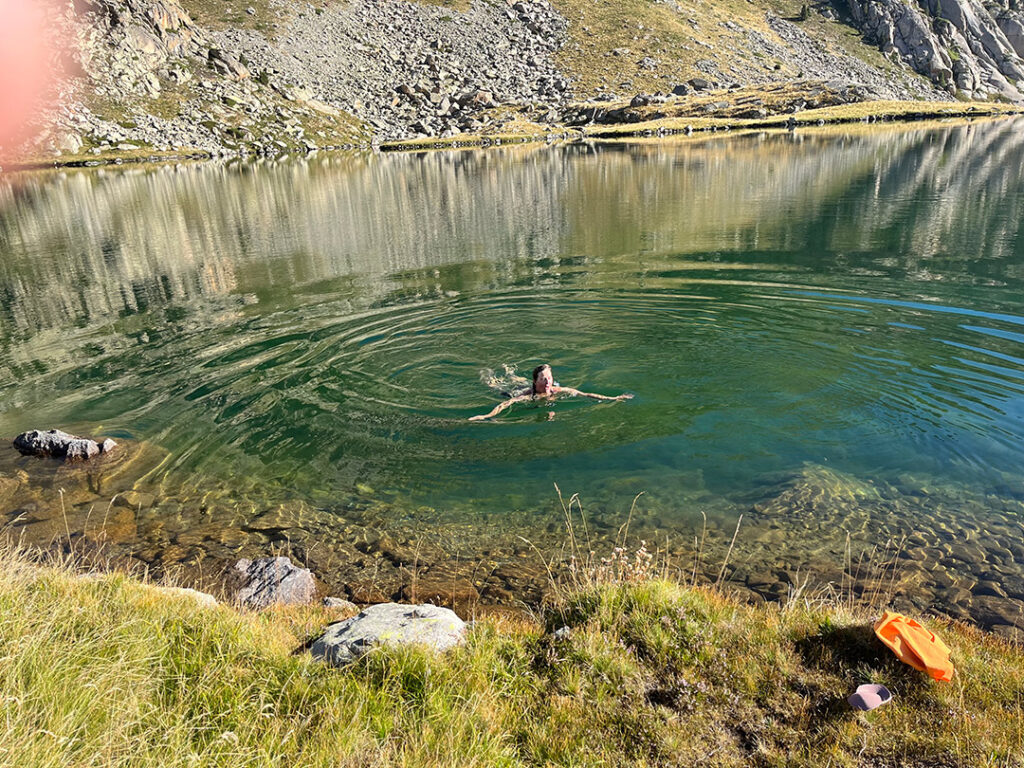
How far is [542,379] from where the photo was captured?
14133mm

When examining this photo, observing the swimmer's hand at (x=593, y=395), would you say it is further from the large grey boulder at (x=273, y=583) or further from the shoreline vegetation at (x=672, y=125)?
the shoreline vegetation at (x=672, y=125)

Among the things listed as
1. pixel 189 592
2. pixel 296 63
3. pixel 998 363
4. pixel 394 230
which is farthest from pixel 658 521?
pixel 296 63

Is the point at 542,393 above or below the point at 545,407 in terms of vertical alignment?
above

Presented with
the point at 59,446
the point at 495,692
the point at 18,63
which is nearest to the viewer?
the point at 18,63

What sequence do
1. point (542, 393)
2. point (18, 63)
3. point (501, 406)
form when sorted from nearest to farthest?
point (18, 63)
point (501, 406)
point (542, 393)

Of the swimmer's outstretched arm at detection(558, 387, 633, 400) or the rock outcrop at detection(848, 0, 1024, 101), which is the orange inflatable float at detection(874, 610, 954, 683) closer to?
the swimmer's outstretched arm at detection(558, 387, 633, 400)

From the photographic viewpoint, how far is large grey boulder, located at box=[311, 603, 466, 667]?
19.1 ft

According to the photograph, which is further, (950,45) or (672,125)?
(950,45)

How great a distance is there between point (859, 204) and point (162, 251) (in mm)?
42735

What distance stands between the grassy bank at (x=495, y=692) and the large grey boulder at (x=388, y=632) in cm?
22

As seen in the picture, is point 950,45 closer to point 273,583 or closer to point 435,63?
point 435,63

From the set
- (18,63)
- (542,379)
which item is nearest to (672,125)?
(542,379)

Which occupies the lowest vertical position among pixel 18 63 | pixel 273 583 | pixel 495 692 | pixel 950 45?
pixel 273 583

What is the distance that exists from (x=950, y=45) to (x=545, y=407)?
814ft
